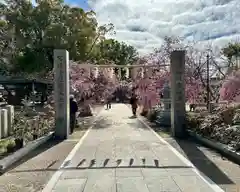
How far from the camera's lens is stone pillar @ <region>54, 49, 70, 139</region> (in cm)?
1412

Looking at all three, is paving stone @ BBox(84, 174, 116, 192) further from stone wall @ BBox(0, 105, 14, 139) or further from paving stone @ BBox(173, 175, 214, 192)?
stone wall @ BBox(0, 105, 14, 139)

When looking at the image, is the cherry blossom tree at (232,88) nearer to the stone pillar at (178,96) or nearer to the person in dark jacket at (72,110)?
the stone pillar at (178,96)

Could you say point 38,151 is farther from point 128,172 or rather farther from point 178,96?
point 178,96

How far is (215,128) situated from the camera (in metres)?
12.9

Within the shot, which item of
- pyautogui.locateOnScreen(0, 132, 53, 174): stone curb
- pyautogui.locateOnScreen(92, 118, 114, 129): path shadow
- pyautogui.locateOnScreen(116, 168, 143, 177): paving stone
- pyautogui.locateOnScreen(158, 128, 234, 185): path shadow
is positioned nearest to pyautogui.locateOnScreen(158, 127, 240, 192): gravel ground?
pyautogui.locateOnScreen(158, 128, 234, 185): path shadow

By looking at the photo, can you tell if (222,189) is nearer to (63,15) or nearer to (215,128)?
(215,128)

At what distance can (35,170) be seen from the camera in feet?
27.7

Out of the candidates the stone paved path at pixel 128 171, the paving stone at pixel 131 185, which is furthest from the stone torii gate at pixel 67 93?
the paving stone at pixel 131 185

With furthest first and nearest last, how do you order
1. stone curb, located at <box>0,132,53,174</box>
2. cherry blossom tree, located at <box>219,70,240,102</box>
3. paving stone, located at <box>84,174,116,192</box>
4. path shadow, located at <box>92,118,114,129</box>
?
path shadow, located at <box>92,118,114,129</box>, cherry blossom tree, located at <box>219,70,240,102</box>, stone curb, located at <box>0,132,53,174</box>, paving stone, located at <box>84,174,116,192</box>

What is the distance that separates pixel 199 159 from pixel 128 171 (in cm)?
251

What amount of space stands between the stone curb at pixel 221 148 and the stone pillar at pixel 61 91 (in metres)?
5.20

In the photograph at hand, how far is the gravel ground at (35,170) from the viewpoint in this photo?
702cm

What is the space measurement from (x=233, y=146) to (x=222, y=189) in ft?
12.9

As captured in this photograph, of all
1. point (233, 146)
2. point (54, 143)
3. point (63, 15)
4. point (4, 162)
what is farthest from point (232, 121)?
point (63, 15)
